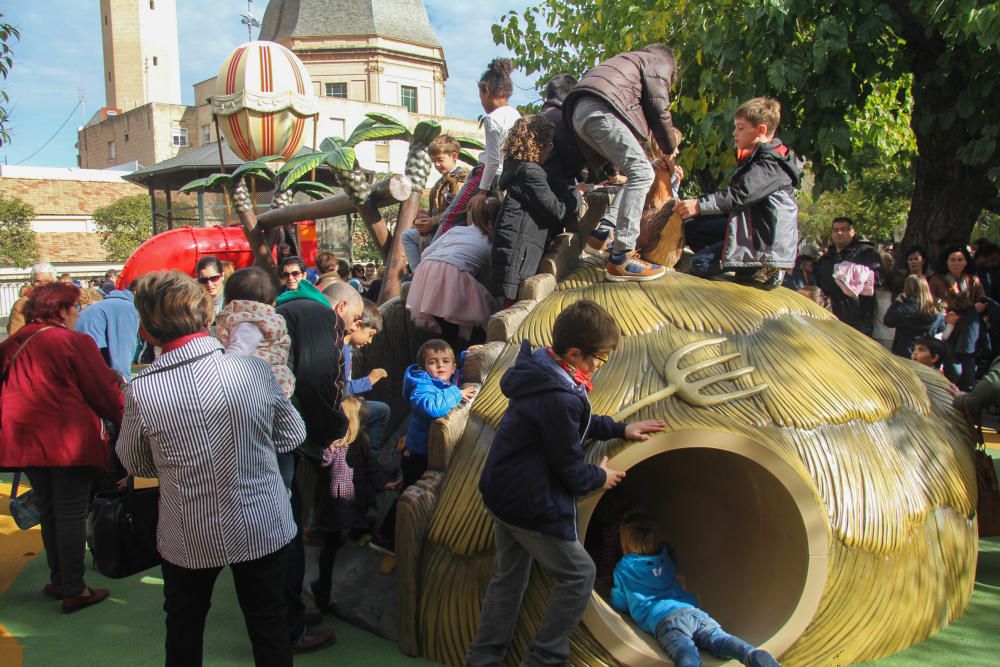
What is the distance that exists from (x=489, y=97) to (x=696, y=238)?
1701mm

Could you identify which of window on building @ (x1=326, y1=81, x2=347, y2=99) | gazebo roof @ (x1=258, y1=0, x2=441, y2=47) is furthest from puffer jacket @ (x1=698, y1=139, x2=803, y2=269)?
gazebo roof @ (x1=258, y1=0, x2=441, y2=47)

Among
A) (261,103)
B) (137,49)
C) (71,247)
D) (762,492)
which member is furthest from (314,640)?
(137,49)

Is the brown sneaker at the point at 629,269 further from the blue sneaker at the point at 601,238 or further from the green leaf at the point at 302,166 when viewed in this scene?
the green leaf at the point at 302,166

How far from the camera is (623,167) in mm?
4070

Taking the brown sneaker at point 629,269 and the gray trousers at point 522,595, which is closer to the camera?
the gray trousers at point 522,595

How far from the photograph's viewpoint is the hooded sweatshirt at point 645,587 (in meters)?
3.22

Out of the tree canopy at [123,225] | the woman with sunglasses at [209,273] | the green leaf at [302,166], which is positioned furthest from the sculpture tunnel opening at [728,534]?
the tree canopy at [123,225]

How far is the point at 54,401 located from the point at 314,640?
1886 mm

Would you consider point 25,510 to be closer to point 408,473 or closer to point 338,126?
point 408,473

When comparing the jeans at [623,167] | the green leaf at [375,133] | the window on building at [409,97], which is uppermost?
the window on building at [409,97]

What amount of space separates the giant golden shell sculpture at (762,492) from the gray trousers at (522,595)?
139 millimetres

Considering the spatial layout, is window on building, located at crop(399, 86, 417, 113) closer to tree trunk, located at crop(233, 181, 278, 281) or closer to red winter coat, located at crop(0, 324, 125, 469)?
tree trunk, located at crop(233, 181, 278, 281)

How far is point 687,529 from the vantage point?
387cm

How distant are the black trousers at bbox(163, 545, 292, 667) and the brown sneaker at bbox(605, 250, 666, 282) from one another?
217 cm
